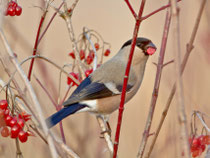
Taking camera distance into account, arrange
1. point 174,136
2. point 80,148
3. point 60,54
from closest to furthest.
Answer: point 174,136
point 80,148
point 60,54

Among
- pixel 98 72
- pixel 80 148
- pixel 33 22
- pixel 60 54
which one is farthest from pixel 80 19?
pixel 80 148

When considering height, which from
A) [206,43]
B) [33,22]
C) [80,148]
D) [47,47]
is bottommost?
[80,148]

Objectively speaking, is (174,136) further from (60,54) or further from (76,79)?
(60,54)

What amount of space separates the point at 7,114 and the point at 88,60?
997 mm

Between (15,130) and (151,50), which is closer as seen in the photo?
(15,130)

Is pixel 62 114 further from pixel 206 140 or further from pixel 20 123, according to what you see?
pixel 206 140

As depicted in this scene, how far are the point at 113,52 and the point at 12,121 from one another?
3485 mm

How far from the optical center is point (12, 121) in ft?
4.88

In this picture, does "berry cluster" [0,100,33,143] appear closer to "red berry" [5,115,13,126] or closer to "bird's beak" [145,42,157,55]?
"red berry" [5,115,13,126]

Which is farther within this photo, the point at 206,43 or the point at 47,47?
the point at 47,47

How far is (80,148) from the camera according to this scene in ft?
7.13

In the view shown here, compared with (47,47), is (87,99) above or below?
below

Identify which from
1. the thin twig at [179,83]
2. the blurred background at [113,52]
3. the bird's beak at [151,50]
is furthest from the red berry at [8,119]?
the thin twig at [179,83]

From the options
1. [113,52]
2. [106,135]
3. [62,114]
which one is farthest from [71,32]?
[113,52]
